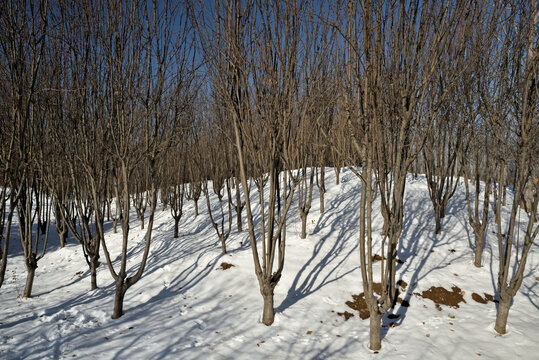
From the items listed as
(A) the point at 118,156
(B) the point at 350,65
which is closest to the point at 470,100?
(B) the point at 350,65

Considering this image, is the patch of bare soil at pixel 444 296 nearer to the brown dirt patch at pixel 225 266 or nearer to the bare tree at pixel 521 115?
the bare tree at pixel 521 115

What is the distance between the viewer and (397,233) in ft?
11.9

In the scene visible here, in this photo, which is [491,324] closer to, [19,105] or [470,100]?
[470,100]

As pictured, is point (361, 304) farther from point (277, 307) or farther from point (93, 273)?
point (93, 273)

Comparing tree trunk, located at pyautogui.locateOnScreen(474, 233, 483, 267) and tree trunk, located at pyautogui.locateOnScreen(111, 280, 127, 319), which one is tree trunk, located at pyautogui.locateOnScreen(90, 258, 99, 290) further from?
tree trunk, located at pyautogui.locateOnScreen(474, 233, 483, 267)

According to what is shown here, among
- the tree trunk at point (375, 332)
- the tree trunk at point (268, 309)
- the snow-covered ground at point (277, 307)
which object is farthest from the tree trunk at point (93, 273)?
the tree trunk at point (375, 332)

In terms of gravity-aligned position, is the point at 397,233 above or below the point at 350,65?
below

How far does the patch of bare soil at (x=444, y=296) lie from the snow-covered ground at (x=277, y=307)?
0.09 metres

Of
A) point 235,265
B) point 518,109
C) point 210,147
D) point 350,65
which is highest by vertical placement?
point 350,65

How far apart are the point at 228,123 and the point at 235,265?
295 centimetres

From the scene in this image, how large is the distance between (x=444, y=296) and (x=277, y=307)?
8.57 feet

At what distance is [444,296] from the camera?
191 inches

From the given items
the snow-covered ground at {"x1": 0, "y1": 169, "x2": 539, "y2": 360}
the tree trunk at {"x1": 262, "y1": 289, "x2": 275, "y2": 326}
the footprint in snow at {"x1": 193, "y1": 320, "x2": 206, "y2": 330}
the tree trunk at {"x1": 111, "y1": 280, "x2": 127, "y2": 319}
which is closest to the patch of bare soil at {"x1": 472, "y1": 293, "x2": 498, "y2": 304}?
the snow-covered ground at {"x1": 0, "y1": 169, "x2": 539, "y2": 360}

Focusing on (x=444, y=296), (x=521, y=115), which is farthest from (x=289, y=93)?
(x=444, y=296)
